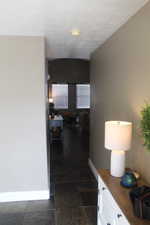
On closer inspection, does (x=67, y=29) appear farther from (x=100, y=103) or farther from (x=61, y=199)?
(x=61, y=199)

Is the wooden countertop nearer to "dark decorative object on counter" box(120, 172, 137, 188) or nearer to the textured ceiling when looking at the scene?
"dark decorative object on counter" box(120, 172, 137, 188)

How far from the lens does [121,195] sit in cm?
162

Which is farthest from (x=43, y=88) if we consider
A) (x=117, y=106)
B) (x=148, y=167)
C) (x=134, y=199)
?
(x=134, y=199)

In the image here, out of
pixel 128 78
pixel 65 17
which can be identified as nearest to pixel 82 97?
pixel 128 78

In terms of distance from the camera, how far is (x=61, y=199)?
3.10 metres

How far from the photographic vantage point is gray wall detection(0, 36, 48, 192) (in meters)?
2.89

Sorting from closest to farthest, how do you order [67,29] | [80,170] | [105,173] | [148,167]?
[148,167] < [105,173] < [67,29] < [80,170]

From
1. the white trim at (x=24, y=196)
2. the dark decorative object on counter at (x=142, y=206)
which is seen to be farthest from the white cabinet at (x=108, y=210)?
the white trim at (x=24, y=196)

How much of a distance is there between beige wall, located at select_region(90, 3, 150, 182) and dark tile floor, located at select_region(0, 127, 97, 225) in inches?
22.5

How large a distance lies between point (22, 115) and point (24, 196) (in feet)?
4.13

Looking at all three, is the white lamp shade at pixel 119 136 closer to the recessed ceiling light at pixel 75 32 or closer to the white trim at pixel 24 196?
the recessed ceiling light at pixel 75 32

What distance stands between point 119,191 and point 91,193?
5.73 ft

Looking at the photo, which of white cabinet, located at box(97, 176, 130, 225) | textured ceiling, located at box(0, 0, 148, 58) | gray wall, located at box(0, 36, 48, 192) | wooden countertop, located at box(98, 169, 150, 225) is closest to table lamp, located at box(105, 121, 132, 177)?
wooden countertop, located at box(98, 169, 150, 225)

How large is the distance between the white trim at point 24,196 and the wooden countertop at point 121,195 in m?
1.40
